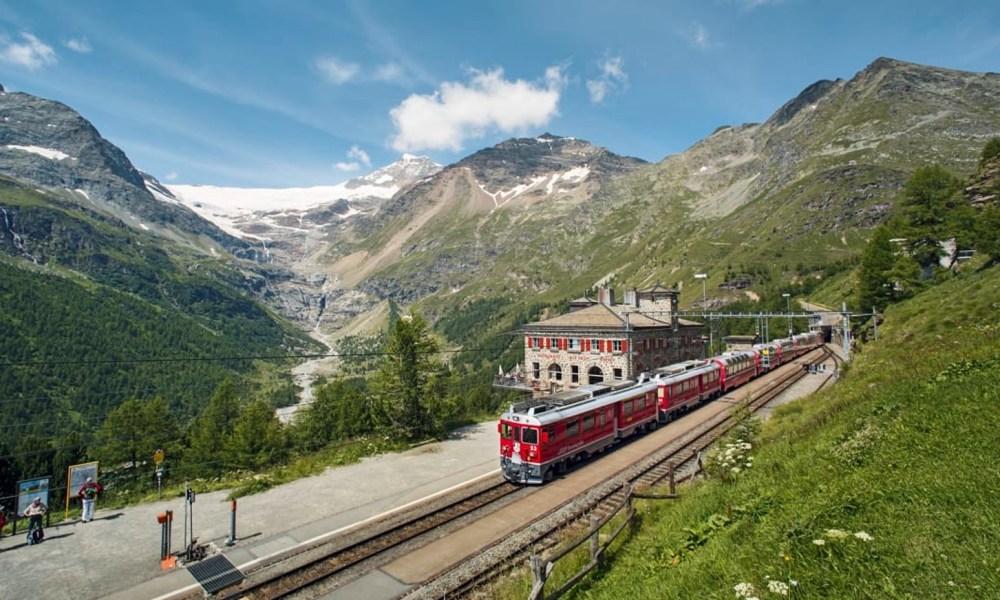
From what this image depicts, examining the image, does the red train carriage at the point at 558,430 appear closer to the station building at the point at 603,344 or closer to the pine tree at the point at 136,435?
the station building at the point at 603,344

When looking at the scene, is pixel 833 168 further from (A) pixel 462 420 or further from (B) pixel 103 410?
(B) pixel 103 410

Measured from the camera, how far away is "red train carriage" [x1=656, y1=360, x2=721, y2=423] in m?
34.1

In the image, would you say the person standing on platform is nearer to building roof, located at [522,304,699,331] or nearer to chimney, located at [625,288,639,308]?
building roof, located at [522,304,699,331]

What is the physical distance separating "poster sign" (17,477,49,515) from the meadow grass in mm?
20982

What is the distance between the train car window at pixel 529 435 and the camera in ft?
72.6

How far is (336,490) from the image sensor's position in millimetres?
22906

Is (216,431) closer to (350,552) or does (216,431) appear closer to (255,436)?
(255,436)

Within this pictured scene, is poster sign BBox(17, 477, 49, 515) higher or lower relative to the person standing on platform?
higher

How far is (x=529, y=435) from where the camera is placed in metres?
22.3

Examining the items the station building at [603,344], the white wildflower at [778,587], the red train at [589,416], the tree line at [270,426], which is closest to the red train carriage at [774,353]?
the station building at [603,344]

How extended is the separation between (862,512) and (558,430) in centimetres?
1631

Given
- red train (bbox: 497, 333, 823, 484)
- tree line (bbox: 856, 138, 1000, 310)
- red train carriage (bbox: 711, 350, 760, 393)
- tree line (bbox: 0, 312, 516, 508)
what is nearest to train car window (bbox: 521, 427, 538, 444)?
red train (bbox: 497, 333, 823, 484)

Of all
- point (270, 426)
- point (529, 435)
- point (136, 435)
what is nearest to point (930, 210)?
point (529, 435)

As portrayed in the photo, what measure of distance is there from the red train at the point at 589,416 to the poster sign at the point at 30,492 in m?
18.4
